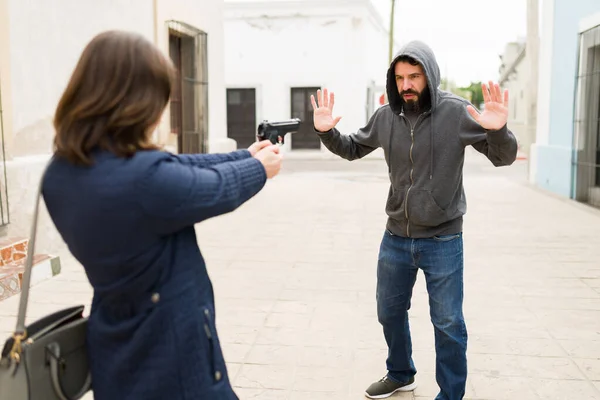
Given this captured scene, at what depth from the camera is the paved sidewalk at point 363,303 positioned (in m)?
3.58

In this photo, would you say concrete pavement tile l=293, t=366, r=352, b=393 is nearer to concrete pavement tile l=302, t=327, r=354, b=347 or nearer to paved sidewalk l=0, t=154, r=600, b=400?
paved sidewalk l=0, t=154, r=600, b=400

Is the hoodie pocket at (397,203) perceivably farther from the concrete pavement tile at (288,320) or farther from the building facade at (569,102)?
the building facade at (569,102)

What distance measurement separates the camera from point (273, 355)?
3.91 m

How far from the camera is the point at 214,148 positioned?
38.6ft

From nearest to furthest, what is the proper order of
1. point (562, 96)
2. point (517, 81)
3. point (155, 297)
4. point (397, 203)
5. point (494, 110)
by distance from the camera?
point (155, 297) → point (494, 110) → point (397, 203) → point (562, 96) → point (517, 81)

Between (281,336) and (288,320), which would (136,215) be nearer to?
(281,336)

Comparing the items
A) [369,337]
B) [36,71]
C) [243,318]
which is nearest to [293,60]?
[36,71]

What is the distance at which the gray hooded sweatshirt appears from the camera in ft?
9.52

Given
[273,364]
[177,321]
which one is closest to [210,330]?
[177,321]

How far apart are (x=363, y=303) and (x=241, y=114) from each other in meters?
18.5

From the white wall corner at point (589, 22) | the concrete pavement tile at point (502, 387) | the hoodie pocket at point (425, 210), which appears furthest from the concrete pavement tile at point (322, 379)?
the white wall corner at point (589, 22)

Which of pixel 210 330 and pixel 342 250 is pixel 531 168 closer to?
pixel 342 250

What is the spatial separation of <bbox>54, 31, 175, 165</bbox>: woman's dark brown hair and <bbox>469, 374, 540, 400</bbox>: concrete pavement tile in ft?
8.12

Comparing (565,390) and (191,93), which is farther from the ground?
(191,93)
